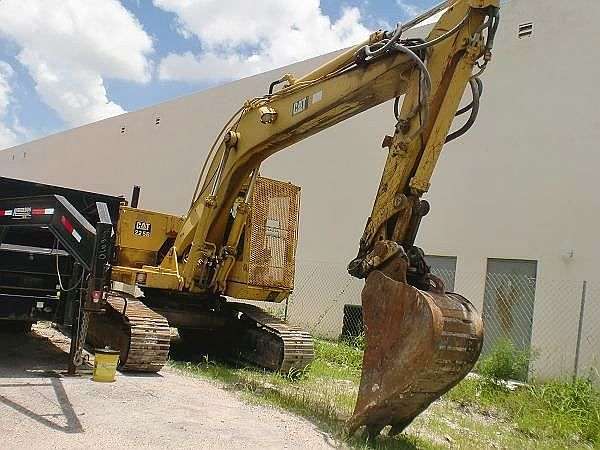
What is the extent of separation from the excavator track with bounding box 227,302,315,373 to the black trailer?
2.65 meters

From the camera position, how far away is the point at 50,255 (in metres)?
7.80

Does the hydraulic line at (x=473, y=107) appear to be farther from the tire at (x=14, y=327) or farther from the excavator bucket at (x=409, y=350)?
the tire at (x=14, y=327)

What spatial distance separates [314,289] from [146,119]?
38.8 feet

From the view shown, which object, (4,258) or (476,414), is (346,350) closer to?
(476,414)

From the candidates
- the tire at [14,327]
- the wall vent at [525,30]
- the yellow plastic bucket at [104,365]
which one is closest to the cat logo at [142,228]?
the tire at [14,327]

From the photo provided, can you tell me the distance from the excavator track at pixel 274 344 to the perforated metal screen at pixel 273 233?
0.57m

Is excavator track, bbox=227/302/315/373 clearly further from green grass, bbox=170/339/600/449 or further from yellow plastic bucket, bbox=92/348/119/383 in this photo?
yellow plastic bucket, bbox=92/348/119/383

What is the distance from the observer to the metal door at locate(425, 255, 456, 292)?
12.8 m

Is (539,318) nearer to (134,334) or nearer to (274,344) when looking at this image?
(274,344)

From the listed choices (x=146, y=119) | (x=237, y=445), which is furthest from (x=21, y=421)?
(x=146, y=119)

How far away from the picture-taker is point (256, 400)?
284 inches

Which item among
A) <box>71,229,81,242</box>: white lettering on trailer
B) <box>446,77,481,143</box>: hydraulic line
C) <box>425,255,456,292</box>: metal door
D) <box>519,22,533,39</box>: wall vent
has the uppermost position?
<box>519,22,533,39</box>: wall vent

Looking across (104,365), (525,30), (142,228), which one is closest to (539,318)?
(525,30)

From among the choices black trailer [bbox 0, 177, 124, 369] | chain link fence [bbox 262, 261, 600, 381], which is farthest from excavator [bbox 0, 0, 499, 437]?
chain link fence [bbox 262, 261, 600, 381]
